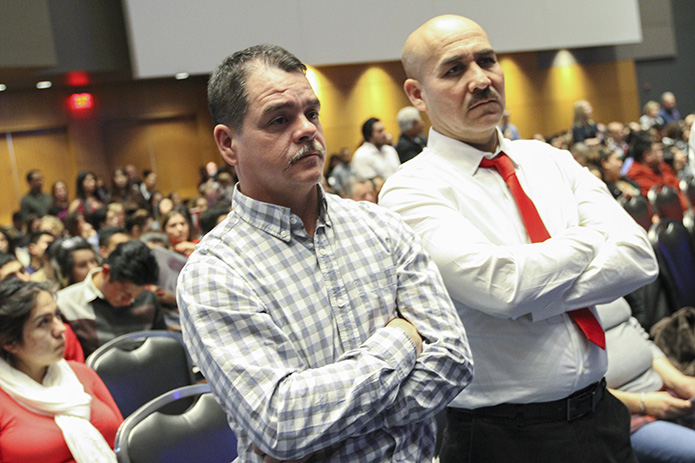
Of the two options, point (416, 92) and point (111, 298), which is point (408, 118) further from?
point (416, 92)

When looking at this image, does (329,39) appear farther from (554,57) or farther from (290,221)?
(290,221)

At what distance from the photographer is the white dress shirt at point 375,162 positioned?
7824 mm

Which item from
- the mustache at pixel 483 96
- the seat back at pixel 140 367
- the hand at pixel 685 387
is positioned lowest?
A: the hand at pixel 685 387

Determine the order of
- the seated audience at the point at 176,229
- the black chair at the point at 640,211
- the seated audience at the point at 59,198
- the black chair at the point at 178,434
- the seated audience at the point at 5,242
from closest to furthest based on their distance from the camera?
the black chair at the point at 178,434, the black chair at the point at 640,211, the seated audience at the point at 176,229, the seated audience at the point at 5,242, the seated audience at the point at 59,198

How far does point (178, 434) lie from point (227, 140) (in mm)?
1068

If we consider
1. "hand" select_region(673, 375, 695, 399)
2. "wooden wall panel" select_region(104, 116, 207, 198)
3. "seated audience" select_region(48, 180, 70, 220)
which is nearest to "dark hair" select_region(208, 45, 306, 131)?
"hand" select_region(673, 375, 695, 399)

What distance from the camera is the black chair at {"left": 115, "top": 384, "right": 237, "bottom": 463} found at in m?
2.06

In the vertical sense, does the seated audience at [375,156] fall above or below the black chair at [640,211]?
above

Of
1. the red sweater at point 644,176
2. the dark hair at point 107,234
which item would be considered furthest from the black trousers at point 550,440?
the red sweater at point 644,176

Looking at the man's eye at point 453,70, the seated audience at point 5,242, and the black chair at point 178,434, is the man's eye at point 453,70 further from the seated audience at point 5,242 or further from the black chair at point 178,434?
the seated audience at point 5,242

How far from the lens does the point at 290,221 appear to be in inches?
55.2

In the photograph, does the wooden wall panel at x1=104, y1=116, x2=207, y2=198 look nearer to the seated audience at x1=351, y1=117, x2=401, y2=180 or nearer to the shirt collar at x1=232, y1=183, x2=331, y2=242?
the seated audience at x1=351, y1=117, x2=401, y2=180

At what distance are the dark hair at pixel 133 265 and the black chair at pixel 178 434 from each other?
172 centimetres

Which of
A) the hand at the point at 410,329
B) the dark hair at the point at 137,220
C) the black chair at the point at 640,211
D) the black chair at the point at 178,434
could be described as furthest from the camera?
the dark hair at the point at 137,220
